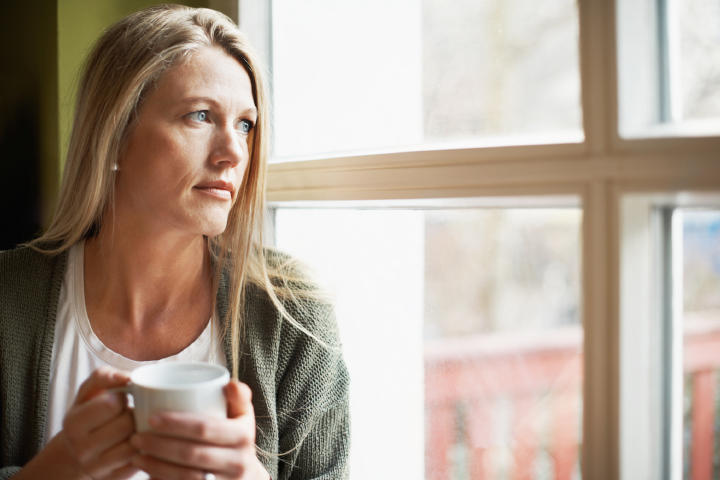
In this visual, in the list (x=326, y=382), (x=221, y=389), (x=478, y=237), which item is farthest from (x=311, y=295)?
(x=221, y=389)

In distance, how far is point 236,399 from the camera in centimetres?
70

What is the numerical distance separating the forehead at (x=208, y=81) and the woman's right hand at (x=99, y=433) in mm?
557

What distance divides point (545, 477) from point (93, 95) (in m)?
1.11

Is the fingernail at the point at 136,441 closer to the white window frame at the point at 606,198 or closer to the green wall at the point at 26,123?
the white window frame at the point at 606,198

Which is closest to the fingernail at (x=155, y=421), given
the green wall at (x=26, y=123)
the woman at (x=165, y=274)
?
the woman at (x=165, y=274)

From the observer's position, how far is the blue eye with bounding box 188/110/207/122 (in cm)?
107

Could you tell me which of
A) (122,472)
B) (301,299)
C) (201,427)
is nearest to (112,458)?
(122,472)

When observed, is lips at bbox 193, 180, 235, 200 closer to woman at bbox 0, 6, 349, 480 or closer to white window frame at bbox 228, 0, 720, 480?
woman at bbox 0, 6, 349, 480

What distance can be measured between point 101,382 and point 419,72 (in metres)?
0.85

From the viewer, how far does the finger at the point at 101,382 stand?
2.33 ft

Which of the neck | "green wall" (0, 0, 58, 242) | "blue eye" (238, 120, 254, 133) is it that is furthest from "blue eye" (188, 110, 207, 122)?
"green wall" (0, 0, 58, 242)

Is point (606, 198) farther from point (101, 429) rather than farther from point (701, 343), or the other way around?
point (101, 429)

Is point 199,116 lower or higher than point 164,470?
higher

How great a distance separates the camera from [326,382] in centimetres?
112
